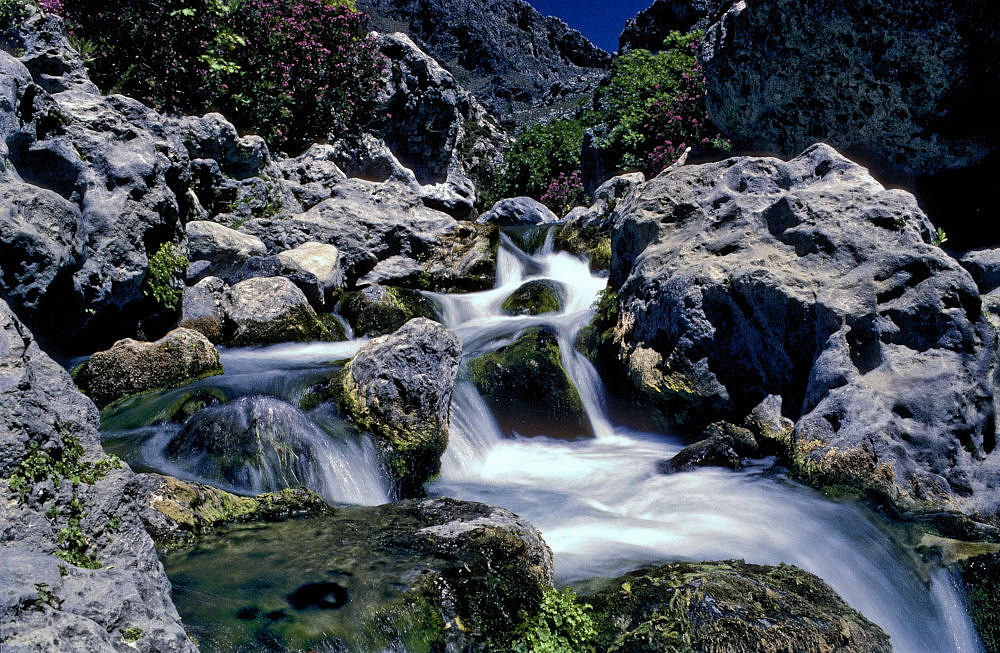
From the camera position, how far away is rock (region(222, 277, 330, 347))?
935cm

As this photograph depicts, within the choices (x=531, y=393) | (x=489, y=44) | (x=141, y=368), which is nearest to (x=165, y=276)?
(x=141, y=368)

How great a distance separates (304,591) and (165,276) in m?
7.30

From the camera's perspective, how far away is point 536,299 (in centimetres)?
1165

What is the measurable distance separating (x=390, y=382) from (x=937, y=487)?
200 inches

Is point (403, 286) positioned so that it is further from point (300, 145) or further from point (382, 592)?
point (382, 592)

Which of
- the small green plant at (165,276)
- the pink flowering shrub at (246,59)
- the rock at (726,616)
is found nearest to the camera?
the rock at (726,616)

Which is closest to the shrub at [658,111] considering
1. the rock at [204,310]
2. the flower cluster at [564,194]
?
the flower cluster at [564,194]

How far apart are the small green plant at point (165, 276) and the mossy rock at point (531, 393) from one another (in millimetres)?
4619

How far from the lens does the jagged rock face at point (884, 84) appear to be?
8805 mm

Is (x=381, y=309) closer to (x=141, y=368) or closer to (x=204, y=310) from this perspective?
(x=204, y=310)

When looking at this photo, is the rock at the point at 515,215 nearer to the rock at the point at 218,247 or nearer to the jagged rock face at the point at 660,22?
the rock at the point at 218,247

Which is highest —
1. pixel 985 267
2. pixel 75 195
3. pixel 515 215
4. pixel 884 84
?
pixel 884 84

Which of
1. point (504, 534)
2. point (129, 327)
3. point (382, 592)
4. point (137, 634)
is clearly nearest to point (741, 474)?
point (504, 534)

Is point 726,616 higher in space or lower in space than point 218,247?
lower
